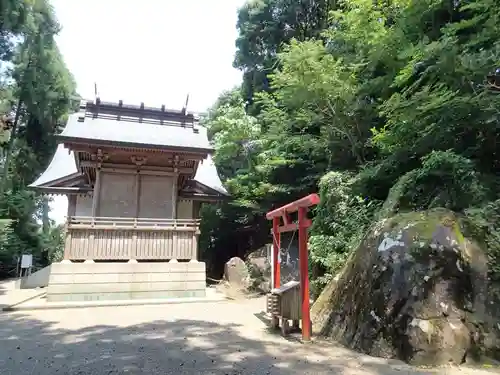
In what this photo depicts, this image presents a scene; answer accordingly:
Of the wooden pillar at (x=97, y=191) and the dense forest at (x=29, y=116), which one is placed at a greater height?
the dense forest at (x=29, y=116)

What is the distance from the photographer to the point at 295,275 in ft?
36.1

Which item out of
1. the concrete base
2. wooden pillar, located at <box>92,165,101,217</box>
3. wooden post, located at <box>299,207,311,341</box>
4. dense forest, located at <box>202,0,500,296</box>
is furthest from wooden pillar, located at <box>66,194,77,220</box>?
wooden post, located at <box>299,207,311,341</box>

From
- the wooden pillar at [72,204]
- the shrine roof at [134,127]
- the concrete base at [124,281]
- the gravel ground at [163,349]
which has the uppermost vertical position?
the shrine roof at [134,127]

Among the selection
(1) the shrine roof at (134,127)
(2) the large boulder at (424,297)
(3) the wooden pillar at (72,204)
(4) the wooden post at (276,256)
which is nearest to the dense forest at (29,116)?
(3) the wooden pillar at (72,204)

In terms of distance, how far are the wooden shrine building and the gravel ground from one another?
2.11 m

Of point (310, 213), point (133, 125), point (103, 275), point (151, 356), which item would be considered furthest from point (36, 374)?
point (133, 125)

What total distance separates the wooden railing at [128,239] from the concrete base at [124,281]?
313 millimetres

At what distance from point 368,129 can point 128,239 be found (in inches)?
327

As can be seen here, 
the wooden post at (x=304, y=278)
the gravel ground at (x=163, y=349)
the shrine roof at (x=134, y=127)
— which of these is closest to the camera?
the gravel ground at (x=163, y=349)

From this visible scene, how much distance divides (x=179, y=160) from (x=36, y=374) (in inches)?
332

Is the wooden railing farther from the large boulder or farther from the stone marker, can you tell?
the large boulder

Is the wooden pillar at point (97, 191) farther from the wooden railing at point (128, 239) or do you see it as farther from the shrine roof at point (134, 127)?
the shrine roof at point (134, 127)

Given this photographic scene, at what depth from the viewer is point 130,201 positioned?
12.1 meters

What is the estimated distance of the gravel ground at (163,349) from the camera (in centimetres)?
408
